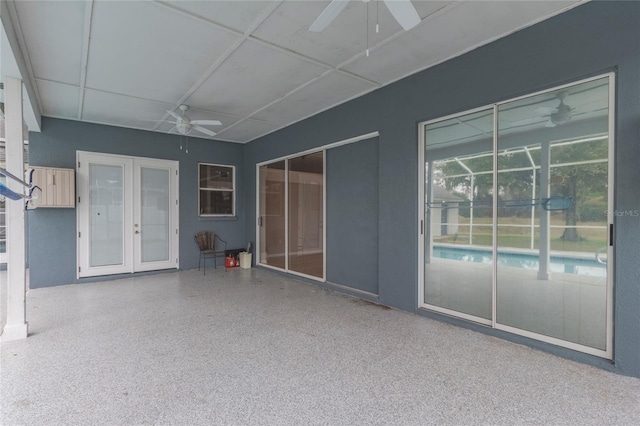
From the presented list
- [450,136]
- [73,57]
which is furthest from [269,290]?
[73,57]

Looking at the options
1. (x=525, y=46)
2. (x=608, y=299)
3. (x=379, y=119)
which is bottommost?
(x=608, y=299)

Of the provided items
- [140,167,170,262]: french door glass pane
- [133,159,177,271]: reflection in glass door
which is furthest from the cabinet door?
[140,167,170,262]: french door glass pane

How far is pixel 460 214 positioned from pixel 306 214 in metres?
2.90

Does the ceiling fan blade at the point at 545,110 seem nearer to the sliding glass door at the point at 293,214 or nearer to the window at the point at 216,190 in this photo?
the sliding glass door at the point at 293,214

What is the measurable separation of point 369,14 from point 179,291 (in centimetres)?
459

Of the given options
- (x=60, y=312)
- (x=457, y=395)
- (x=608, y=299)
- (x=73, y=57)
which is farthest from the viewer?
(x=60, y=312)

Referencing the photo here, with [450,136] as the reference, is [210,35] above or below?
above

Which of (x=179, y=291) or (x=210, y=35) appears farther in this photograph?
(x=179, y=291)

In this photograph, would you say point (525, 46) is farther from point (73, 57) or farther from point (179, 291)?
point (179, 291)

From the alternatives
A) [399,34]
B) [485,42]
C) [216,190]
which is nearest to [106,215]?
[216,190]

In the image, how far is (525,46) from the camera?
115 inches

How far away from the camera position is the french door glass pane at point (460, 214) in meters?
3.36

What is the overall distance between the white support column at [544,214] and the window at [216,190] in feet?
19.8

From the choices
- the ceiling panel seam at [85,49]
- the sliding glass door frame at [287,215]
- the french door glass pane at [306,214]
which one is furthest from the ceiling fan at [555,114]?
the ceiling panel seam at [85,49]
